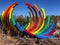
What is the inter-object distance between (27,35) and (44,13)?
423cm

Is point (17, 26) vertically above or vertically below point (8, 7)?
below

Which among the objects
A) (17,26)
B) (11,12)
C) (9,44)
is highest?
(11,12)

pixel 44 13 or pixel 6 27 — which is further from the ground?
pixel 44 13

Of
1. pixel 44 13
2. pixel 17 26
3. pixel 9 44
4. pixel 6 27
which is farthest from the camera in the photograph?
pixel 44 13

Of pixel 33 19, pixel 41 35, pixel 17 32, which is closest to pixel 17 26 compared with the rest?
pixel 17 32

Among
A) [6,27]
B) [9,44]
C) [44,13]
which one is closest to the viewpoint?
[9,44]

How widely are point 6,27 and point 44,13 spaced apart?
501 centimetres

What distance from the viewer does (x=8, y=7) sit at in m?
23.3

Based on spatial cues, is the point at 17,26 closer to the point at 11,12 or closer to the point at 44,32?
the point at 11,12

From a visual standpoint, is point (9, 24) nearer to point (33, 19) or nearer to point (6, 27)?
point (6, 27)

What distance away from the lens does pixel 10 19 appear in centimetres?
2323

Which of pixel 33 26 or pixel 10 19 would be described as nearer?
pixel 10 19

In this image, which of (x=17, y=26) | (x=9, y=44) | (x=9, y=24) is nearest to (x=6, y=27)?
(x=9, y=24)

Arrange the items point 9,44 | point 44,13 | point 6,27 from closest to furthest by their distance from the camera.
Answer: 1. point 9,44
2. point 6,27
3. point 44,13
